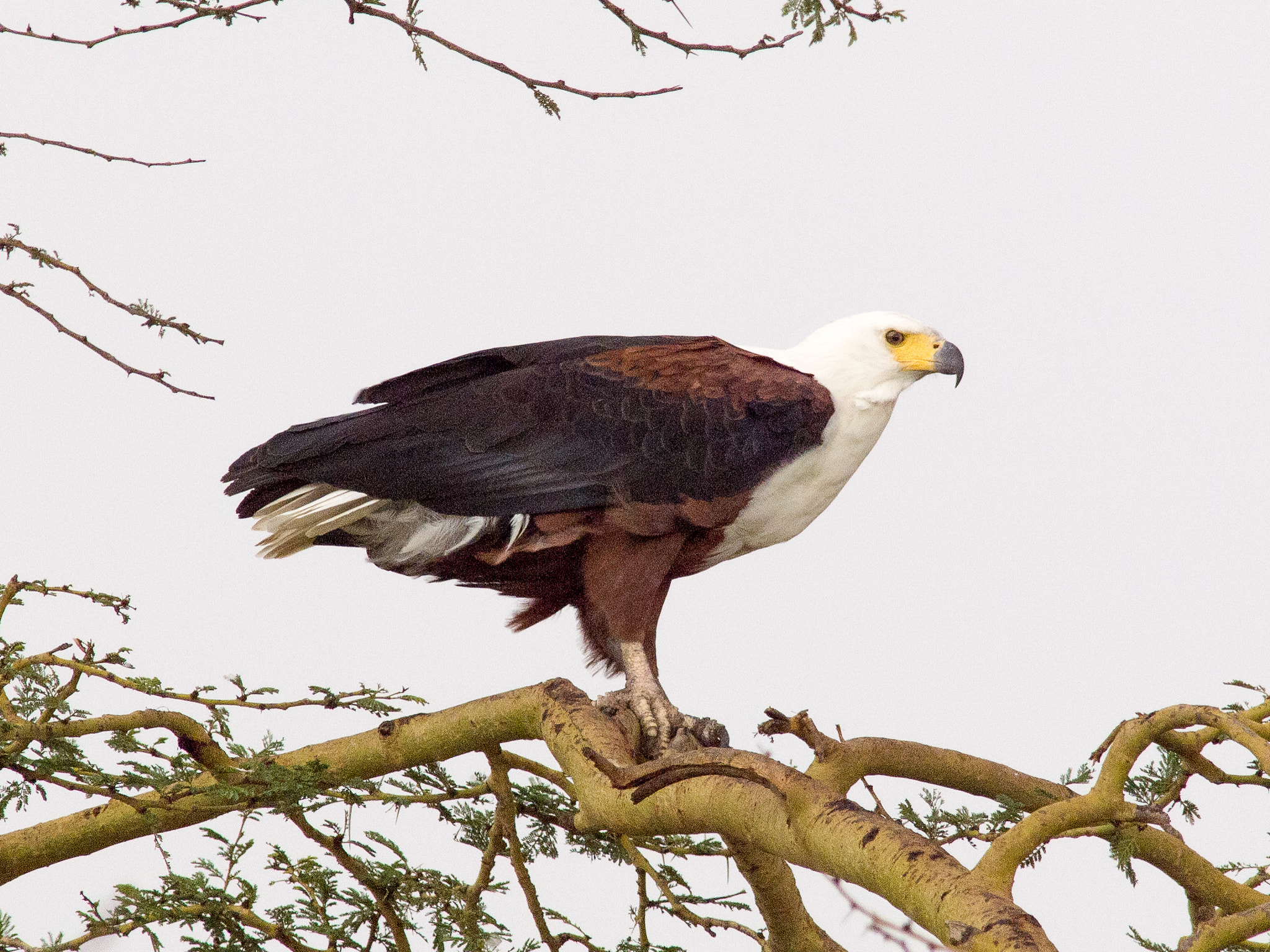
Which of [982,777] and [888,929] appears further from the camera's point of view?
[982,777]

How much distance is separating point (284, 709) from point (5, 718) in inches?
18.5

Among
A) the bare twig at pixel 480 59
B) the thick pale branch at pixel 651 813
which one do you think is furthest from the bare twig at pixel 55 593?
the bare twig at pixel 480 59

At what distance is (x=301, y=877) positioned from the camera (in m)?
2.85

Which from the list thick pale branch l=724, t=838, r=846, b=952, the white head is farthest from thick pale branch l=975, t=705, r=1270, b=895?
the white head

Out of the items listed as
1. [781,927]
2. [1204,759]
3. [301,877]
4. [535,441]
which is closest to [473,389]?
[535,441]

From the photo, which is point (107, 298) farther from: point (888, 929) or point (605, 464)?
point (888, 929)

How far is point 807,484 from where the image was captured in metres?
3.13

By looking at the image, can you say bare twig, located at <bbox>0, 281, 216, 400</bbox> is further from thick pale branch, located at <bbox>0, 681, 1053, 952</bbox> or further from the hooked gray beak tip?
the hooked gray beak tip

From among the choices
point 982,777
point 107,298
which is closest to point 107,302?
point 107,298

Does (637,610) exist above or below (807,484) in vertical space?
below

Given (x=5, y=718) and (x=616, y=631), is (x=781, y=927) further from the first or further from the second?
(x=5, y=718)

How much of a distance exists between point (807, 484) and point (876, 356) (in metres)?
0.34

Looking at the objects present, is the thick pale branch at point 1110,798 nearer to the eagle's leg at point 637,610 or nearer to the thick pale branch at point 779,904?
the thick pale branch at point 779,904

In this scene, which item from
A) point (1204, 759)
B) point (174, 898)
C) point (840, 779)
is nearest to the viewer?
point (1204, 759)
